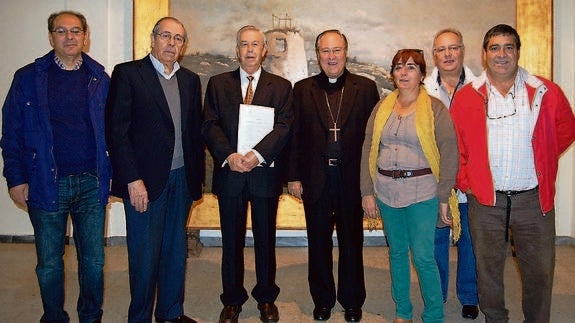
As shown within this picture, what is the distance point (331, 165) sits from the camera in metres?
3.35

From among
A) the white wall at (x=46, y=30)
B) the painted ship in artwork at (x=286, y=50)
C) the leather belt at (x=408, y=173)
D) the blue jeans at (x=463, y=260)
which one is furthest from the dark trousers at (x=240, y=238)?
the white wall at (x=46, y=30)

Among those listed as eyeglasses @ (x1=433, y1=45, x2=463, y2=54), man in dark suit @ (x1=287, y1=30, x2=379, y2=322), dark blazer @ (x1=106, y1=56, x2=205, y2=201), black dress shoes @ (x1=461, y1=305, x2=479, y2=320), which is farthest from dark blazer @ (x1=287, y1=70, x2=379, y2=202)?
black dress shoes @ (x1=461, y1=305, x2=479, y2=320)

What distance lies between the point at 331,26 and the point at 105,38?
2.43 meters

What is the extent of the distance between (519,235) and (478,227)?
22cm

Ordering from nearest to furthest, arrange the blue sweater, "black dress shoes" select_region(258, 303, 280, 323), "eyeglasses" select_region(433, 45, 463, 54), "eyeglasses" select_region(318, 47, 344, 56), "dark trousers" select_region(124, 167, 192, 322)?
the blue sweater, "dark trousers" select_region(124, 167, 192, 322), "eyeglasses" select_region(318, 47, 344, 56), "black dress shoes" select_region(258, 303, 280, 323), "eyeglasses" select_region(433, 45, 463, 54)

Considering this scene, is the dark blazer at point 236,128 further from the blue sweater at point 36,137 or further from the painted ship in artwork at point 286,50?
the painted ship in artwork at point 286,50

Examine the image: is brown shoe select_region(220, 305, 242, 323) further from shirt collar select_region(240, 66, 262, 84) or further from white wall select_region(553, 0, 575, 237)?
white wall select_region(553, 0, 575, 237)

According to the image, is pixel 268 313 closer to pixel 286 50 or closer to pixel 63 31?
pixel 63 31

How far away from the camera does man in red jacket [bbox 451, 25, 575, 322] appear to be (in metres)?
2.81

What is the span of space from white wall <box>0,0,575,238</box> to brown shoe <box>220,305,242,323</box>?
10.6 feet

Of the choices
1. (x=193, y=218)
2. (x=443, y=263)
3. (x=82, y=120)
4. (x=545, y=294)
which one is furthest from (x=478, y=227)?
(x=193, y=218)

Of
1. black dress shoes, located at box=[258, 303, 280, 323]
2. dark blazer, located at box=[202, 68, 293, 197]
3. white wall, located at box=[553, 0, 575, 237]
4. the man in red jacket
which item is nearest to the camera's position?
the man in red jacket

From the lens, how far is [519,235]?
2.91 metres

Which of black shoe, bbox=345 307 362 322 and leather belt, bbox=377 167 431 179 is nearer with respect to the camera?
leather belt, bbox=377 167 431 179
